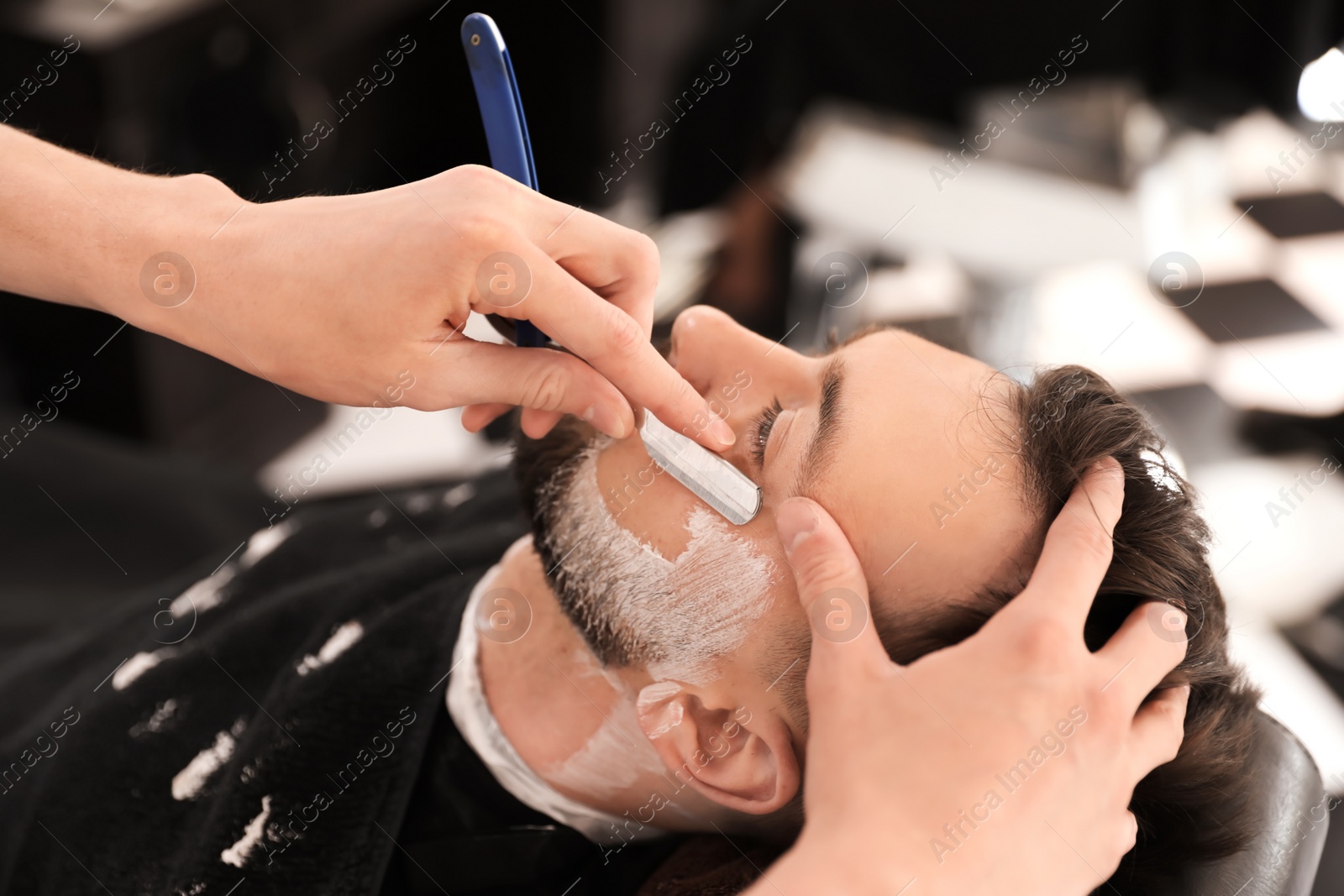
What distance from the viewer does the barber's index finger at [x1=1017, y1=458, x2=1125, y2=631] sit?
3.01 feet

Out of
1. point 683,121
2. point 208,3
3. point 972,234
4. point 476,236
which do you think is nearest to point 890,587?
point 476,236

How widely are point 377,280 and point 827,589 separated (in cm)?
58

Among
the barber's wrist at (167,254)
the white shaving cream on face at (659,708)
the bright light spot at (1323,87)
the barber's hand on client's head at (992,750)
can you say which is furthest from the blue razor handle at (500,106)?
the bright light spot at (1323,87)

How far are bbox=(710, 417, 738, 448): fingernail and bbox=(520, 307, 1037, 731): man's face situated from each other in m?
0.03

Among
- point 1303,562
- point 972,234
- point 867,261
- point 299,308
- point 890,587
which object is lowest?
point 1303,562

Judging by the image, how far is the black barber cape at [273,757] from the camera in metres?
1.27

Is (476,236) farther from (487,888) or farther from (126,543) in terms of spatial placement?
(126,543)

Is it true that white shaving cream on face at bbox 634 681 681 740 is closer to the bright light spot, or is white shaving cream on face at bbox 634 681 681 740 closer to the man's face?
the man's face

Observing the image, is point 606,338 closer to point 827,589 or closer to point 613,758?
point 827,589

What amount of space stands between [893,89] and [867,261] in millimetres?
690

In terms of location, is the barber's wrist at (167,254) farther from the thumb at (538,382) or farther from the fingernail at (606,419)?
the fingernail at (606,419)

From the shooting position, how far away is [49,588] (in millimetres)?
1717

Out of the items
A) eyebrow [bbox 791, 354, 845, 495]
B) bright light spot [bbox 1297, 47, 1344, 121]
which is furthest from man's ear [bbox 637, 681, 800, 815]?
bright light spot [bbox 1297, 47, 1344, 121]

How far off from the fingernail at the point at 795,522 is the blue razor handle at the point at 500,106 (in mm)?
352
